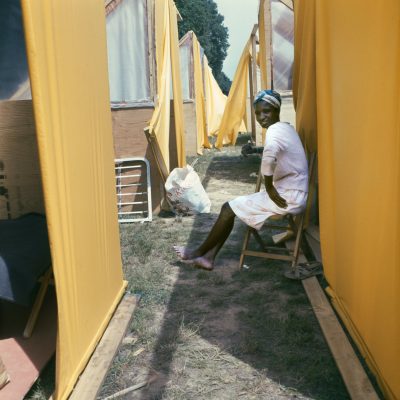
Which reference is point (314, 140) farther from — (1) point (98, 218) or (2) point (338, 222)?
(1) point (98, 218)

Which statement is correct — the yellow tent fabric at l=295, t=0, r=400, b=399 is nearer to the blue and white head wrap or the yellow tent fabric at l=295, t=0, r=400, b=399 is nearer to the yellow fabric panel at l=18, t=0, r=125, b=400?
the blue and white head wrap

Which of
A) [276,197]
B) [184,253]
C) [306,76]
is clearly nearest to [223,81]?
[184,253]

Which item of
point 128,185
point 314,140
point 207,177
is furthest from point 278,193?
point 207,177

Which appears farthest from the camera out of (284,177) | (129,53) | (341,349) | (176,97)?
(176,97)

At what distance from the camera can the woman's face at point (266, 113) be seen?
3813 millimetres

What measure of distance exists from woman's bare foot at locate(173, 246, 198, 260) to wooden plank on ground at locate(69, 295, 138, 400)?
97 cm

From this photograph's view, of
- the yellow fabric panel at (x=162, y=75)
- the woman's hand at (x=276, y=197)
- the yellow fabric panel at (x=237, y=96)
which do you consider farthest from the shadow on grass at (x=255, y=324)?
the yellow fabric panel at (x=237, y=96)

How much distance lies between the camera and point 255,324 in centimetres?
300

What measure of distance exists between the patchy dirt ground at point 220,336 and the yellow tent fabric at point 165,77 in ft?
5.57

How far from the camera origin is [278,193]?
146 inches

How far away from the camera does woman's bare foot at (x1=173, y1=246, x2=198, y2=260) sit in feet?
13.8

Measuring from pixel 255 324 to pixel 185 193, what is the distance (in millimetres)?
2959

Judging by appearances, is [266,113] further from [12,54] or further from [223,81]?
[223,81]

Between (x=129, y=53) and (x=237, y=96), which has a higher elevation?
(x=129, y=53)
